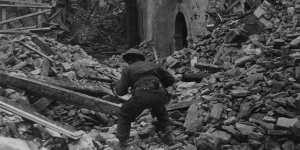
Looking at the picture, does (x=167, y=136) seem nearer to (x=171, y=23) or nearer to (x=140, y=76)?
(x=140, y=76)

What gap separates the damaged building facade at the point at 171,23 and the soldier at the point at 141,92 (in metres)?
6.72

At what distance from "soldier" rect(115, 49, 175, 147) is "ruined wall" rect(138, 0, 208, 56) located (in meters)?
6.46

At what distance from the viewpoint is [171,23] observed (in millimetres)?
A: 14383

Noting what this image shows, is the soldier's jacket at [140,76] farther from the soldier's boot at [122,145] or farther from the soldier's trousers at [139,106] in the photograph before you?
the soldier's boot at [122,145]

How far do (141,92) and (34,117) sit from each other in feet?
5.65

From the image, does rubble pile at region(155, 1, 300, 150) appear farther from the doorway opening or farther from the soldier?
the doorway opening

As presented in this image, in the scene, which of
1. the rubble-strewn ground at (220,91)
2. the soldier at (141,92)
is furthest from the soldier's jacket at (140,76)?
the rubble-strewn ground at (220,91)

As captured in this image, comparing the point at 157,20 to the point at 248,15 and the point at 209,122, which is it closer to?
the point at 248,15

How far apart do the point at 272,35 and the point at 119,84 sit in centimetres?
376

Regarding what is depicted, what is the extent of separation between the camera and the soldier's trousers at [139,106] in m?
5.53

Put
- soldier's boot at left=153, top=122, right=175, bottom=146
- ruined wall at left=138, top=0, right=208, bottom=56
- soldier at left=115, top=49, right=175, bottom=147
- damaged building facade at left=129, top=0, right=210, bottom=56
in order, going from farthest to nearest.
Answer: damaged building facade at left=129, top=0, right=210, bottom=56 → ruined wall at left=138, top=0, right=208, bottom=56 → soldier's boot at left=153, top=122, right=175, bottom=146 → soldier at left=115, top=49, right=175, bottom=147

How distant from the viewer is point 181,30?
14.4m

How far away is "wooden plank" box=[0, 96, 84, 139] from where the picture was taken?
5927 mm

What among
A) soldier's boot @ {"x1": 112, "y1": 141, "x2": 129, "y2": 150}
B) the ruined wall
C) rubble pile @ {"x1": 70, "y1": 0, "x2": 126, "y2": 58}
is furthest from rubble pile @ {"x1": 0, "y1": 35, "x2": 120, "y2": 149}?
rubble pile @ {"x1": 70, "y1": 0, "x2": 126, "y2": 58}
